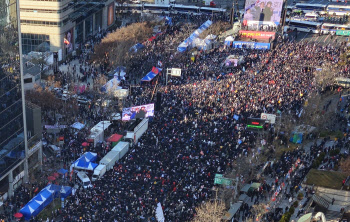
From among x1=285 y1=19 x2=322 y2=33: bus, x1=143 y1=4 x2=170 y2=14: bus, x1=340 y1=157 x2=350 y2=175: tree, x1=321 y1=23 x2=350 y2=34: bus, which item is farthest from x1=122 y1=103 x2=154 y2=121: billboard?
x1=143 y1=4 x2=170 y2=14: bus

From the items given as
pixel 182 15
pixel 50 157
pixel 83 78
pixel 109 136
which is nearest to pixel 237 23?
pixel 182 15

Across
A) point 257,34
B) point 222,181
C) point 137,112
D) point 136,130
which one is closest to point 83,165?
point 136,130

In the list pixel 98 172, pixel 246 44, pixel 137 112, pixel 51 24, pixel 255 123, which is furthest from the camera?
pixel 246 44

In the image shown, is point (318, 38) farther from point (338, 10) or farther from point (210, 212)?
point (210, 212)

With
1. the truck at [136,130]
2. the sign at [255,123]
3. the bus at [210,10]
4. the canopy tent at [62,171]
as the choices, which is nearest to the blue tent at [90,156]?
the canopy tent at [62,171]

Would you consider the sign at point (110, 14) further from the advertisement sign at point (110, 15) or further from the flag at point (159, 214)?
the flag at point (159, 214)
